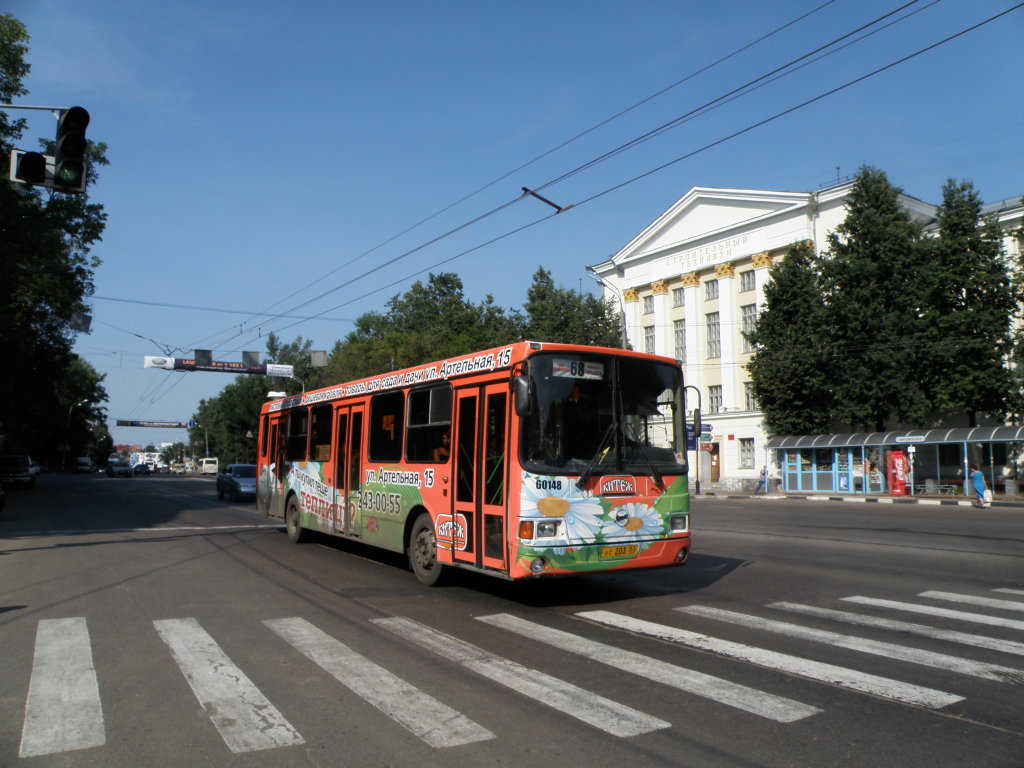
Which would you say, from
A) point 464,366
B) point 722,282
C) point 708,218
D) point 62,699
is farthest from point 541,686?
point 708,218

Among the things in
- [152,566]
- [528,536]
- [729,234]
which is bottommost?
[152,566]

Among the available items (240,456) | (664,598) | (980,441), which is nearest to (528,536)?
(664,598)

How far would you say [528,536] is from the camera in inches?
331

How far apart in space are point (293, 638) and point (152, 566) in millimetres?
6003

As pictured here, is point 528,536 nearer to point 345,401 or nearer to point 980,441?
point 345,401

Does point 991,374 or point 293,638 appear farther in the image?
point 991,374

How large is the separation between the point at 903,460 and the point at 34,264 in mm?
35625

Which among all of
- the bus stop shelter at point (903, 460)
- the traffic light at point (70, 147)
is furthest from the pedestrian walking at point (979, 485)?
the traffic light at point (70, 147)

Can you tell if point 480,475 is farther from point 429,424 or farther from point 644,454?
point 644,454

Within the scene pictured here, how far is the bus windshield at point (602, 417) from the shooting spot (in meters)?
8.60

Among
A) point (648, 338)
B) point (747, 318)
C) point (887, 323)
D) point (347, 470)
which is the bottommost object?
point (347, 470)

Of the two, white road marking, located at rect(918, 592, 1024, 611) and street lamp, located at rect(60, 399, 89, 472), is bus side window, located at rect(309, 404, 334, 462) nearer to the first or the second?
white road marking, located at rect(918, 592, 1024, 611)

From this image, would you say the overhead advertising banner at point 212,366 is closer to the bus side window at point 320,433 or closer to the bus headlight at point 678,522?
the bus side window at point 320,433

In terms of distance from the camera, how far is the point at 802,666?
632cm
